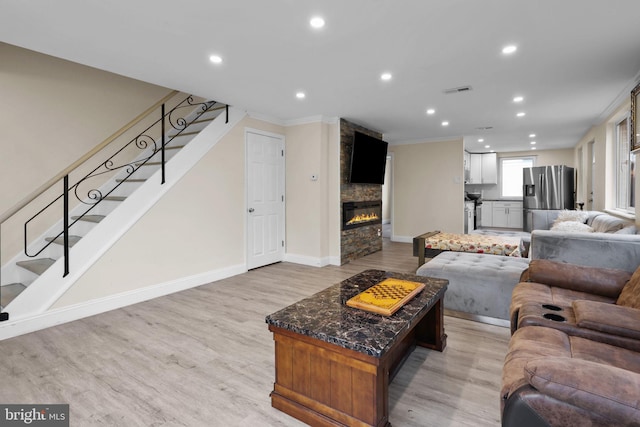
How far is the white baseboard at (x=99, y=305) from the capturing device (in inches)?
110

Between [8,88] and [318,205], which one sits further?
[318,205]

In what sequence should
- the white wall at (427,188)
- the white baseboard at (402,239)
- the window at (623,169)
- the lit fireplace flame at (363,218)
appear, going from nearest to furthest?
the window at (623,169) → the lit fireplace flame at (363,218) → the white wall at (427,188) → the white baseboard at (402,239)

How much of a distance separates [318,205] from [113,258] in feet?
9.47

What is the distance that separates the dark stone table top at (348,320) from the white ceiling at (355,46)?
75.2 inches

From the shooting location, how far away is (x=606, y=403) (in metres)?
0.95

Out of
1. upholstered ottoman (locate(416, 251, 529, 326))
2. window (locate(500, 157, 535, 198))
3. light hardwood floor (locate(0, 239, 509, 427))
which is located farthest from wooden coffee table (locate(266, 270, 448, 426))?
window (locate(500, 157, 535, 198))

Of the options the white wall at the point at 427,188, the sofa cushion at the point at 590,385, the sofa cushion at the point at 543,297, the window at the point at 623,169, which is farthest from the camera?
the white wall at the point at 427,188

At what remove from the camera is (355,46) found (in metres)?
2.77

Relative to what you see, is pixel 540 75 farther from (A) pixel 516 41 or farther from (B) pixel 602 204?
(B) pixel 602 204

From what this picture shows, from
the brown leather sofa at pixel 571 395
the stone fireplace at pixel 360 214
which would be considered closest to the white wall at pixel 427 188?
the stone fireplace at pixel 360 214

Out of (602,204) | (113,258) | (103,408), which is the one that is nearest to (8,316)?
(113,258)

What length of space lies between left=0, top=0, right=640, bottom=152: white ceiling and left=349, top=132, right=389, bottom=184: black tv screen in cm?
106

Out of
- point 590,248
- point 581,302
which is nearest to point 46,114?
point 581,302

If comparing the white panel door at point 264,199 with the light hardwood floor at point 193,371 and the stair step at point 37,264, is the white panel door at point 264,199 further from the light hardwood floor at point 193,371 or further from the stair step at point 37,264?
the stair step at point 37,264
